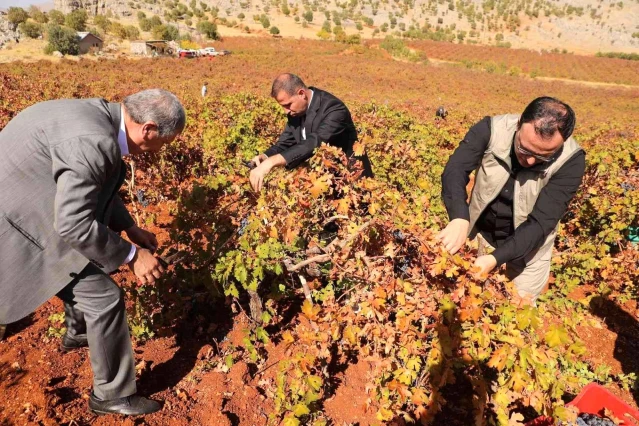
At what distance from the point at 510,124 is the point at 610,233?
9.52ft

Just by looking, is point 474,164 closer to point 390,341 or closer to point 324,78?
point 390,341

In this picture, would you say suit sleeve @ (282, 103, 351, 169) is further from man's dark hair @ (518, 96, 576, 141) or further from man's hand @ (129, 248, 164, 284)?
man's dark hair @ (518, 96, 576, 141)

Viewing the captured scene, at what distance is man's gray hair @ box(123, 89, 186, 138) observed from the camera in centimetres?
185

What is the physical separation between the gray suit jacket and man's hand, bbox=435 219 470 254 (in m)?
1.62

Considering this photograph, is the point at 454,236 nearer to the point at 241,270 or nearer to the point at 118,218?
the point at 241,270

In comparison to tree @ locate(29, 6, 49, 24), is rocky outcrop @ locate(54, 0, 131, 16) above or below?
above

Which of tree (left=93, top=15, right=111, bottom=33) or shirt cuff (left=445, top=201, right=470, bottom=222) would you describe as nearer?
shirt cuff (left=445, top=201, right=470, bottom=222)

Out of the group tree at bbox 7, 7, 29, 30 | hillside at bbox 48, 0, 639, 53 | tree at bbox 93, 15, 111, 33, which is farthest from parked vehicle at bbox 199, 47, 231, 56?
tree at bbox 7, 7, 29, 30

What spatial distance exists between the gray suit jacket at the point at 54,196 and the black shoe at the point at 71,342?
35.6 inches

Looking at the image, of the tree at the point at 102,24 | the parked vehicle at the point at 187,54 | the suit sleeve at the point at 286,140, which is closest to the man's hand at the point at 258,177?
the suit sleeve at the point at 286,140

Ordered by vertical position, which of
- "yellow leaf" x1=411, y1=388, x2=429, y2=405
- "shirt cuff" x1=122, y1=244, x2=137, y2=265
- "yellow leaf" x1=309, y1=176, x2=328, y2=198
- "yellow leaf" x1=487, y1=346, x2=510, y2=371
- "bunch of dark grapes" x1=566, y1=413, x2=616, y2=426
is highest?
"yellow leaf" x1=309, y1=176, x2=328, y2=198

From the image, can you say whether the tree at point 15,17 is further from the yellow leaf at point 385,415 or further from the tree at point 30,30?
the yellow leaf at point 385,415

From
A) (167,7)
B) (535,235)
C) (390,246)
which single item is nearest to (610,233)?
(535,235)

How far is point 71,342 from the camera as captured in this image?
277 centimetres
